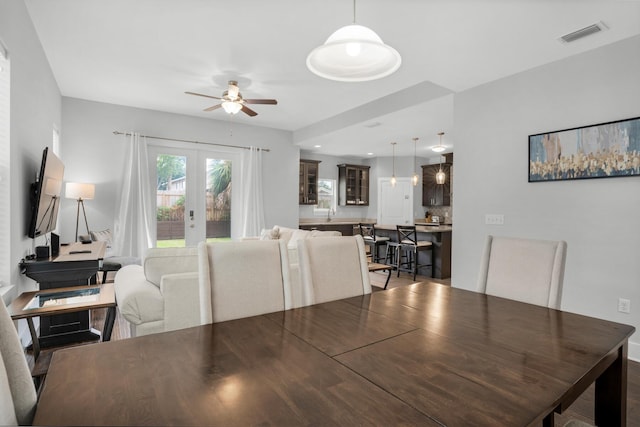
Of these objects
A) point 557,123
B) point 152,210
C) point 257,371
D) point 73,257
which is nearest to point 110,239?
point 152,210

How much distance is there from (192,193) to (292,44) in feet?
11.8

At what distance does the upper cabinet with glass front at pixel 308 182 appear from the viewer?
808 centimetres

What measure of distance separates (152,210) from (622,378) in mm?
5717

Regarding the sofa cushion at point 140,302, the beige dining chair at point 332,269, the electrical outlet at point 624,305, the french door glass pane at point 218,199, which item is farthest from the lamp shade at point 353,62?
the french door glass pane at point 218,199

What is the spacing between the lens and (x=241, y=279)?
161cm

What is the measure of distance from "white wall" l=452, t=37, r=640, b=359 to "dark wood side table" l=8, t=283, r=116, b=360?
353 cm

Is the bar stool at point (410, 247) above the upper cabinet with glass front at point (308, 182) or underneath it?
underneath

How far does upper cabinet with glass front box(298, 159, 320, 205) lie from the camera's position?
318 inches

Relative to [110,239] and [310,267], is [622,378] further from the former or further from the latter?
[110,239]

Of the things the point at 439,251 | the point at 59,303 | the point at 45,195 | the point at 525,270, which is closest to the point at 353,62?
the point at 525,270

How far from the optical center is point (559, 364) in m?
1.03

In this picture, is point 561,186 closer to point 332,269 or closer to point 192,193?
point 332,269

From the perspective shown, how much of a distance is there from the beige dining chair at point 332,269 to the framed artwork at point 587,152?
2339 millimetres

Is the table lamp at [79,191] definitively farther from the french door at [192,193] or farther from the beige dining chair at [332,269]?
the beige dining chair at [332,269]
